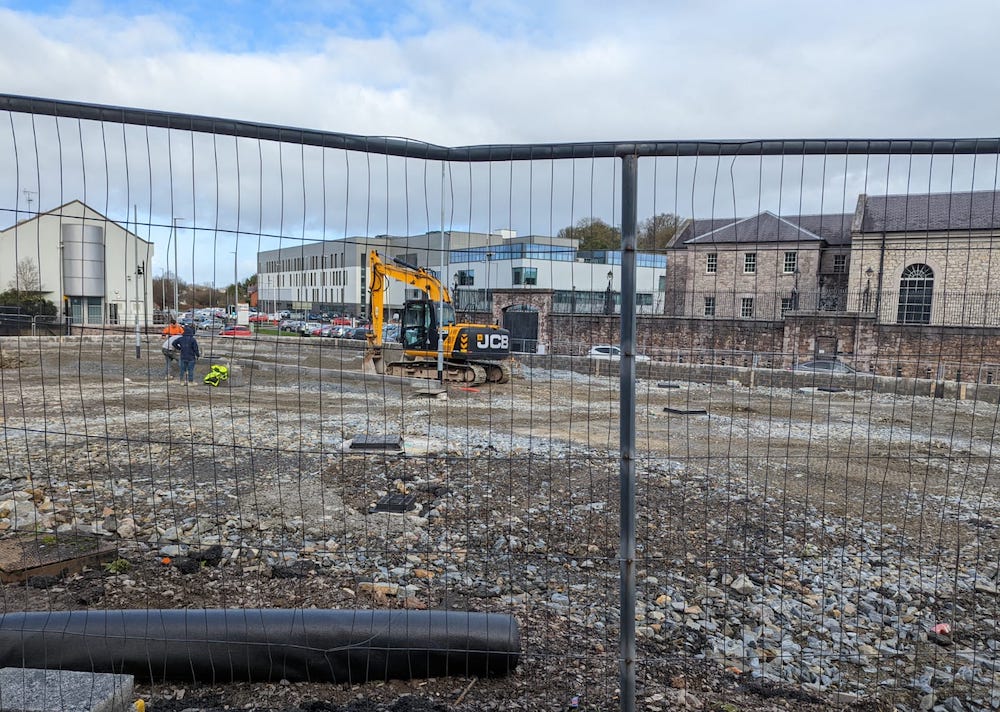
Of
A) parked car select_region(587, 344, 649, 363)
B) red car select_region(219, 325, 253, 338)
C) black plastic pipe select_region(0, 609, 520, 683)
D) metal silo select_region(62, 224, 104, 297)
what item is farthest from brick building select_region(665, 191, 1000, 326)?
metal silo select_region(62, 224, 104, 297)

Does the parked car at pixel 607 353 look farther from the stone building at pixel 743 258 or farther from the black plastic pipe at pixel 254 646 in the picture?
the black plastic pipe at pixel 254 646

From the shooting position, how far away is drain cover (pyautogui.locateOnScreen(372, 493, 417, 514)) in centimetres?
671

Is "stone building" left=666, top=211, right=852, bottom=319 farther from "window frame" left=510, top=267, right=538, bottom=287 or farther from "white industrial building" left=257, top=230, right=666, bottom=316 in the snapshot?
"window frame" left=510, top=267, right=538, bottom=287

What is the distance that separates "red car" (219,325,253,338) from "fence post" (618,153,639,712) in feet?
6.88

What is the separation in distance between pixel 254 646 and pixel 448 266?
217cm

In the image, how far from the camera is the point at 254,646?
10.8 ft

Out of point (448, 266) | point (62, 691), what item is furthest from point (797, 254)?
point (62, 691)

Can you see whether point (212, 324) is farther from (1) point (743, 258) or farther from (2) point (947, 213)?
(2) point (947, 213)

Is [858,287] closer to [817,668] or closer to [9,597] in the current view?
[817,668]

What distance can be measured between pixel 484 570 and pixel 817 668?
2.43m

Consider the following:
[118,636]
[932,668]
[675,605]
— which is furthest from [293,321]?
[932,668]

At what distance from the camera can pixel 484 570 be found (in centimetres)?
528

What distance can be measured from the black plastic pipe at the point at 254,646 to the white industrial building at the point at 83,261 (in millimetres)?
1601

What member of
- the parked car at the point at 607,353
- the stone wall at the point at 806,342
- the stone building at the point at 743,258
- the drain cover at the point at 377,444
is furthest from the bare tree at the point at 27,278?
the drain cover at the point at 377,444
